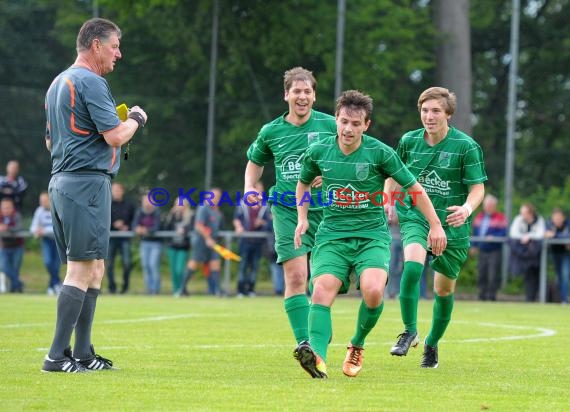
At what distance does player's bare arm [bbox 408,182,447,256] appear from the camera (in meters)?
8.25

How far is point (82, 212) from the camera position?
26.1ft

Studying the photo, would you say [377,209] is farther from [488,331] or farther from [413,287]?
[488,331]

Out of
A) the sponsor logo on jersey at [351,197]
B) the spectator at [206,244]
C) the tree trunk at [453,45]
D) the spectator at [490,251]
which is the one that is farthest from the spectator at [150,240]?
the sponsor logo on jersey at [351,197]

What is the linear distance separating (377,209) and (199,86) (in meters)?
17.0

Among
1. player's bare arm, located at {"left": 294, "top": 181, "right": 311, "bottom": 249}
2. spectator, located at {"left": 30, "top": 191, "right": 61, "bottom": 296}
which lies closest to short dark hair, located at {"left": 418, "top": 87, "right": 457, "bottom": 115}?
player's bare arm, located at {"left": 294, "top": 181, "right": 311, "bottom": 249}

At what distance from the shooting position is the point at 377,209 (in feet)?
27.6

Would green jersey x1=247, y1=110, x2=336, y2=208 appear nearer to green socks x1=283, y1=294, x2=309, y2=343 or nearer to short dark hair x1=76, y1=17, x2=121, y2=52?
green socks x1=283, y1=294, x2=309, y2=343

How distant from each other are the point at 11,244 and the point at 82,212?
14.6 m

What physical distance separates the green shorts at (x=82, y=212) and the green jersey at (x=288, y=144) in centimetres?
174

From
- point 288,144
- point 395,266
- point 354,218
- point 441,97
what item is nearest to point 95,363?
point 354,218

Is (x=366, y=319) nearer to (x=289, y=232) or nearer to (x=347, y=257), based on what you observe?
(x=347, y=257)

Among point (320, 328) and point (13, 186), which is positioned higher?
point (13, 186)

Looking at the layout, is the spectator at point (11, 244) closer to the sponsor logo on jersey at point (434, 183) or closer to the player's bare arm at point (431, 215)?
the sponsor logo on jersey at point (434, 183)

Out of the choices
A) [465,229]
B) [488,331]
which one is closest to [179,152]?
[488,331]
